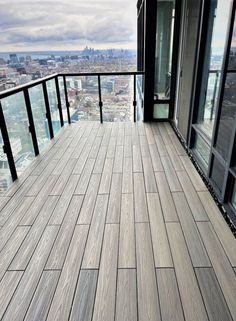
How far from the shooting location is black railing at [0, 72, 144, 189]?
254 centimetres

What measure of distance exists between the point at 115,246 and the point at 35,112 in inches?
93.3

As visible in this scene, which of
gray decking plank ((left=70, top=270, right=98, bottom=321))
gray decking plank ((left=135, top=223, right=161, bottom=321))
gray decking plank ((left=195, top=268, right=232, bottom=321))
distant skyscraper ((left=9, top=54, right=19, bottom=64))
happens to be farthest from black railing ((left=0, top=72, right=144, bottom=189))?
gray decking plank ((left=195, top=268, right=232, bottom=321))

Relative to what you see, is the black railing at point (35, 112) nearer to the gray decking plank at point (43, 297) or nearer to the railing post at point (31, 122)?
the railing post at point (31, 122)

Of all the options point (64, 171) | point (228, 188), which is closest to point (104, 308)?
point (228, 188)

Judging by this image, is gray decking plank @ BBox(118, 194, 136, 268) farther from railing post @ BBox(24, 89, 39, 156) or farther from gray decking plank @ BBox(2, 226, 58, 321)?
railing post @ BBox(24, 89, 39, 156)

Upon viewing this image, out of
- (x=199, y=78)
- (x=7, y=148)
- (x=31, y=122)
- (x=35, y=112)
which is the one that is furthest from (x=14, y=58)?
(x=199, y=78)

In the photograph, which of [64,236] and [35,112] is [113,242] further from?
[35,112]

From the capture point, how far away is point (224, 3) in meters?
2.18

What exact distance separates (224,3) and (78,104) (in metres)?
3.02

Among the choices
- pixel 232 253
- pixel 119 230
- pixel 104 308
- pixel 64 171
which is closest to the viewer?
pixel 104 308

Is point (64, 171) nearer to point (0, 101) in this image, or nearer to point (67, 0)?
point (0, 101)

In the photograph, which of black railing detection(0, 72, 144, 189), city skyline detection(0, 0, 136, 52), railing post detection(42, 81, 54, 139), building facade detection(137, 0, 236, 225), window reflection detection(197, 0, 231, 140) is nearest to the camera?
building facade detection(137, 0, 236, 225)

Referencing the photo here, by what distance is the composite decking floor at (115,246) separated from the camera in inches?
52.0

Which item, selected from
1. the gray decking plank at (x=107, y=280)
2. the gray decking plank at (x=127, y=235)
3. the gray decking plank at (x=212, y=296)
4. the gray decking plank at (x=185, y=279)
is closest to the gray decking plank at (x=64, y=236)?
the gray decking plank at (x=107, y=280)
